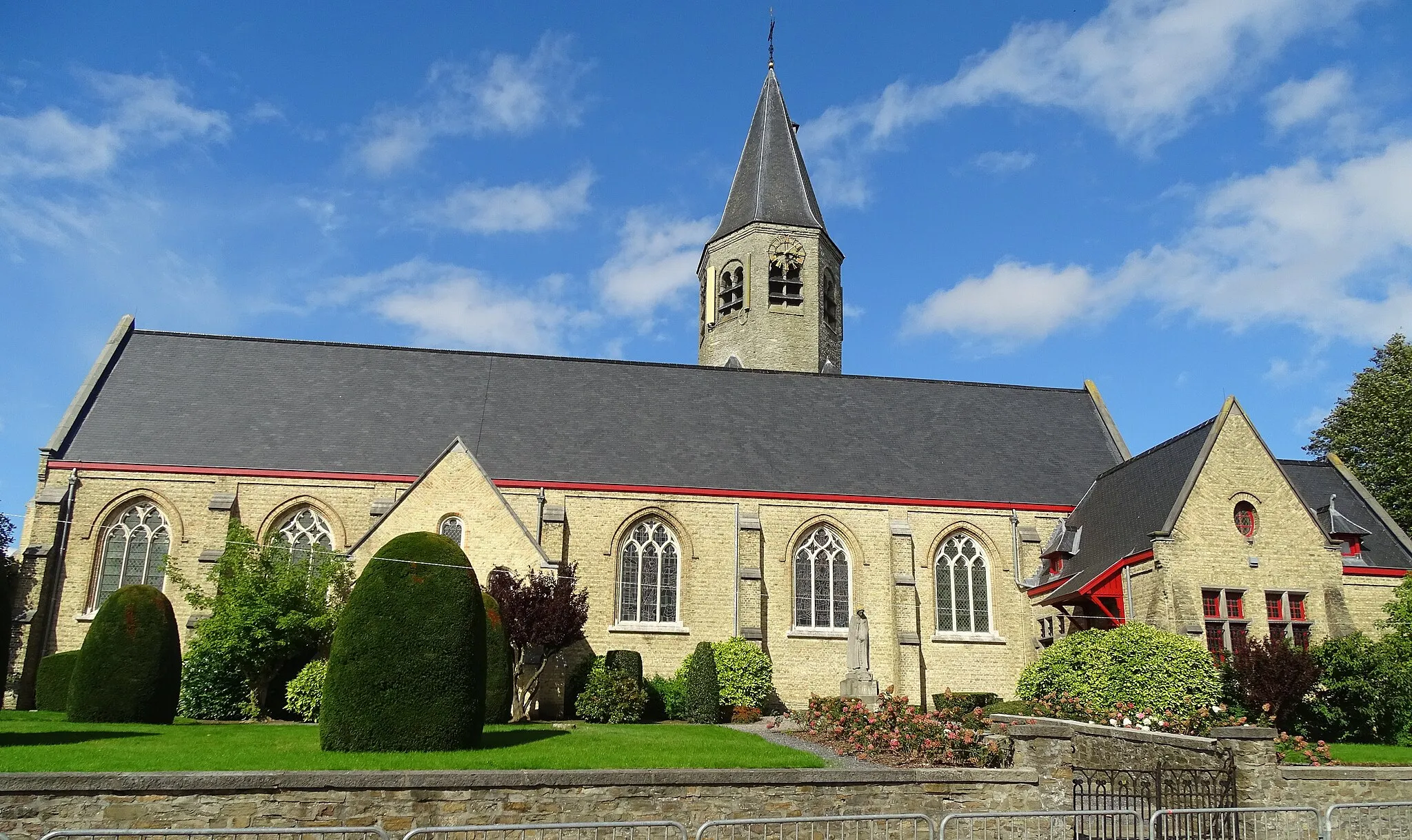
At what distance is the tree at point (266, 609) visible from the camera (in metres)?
21.6

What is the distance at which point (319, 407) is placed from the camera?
1150 inches

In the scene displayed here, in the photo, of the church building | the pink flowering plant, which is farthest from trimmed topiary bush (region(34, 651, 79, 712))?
the pink flowering plant

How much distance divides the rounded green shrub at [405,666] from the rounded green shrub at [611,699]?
319 inches

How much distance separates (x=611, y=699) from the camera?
22.0 metres

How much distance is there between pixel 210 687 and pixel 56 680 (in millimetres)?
Answer: 3718

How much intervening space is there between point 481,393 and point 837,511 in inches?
437

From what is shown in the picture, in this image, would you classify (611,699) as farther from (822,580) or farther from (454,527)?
(822,580)

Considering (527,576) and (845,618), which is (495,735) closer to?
(527,576)

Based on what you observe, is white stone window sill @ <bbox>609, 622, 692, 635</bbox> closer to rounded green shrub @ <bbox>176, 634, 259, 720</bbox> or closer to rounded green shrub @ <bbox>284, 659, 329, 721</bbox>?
rounded green shrub @ <bbox>284, 659, 329, 721</bbox>

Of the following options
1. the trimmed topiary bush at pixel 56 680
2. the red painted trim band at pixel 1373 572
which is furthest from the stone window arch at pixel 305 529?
the red painted trim band at pixel 1373 572

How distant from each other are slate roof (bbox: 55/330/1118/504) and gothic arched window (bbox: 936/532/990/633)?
4.99 feet

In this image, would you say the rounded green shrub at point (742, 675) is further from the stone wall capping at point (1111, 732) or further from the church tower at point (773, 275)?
the church tower at point (773, 275)

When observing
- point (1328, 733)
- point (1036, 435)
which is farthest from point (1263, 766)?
point (1036, 435)

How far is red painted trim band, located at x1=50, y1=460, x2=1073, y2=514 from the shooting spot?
26188mm
